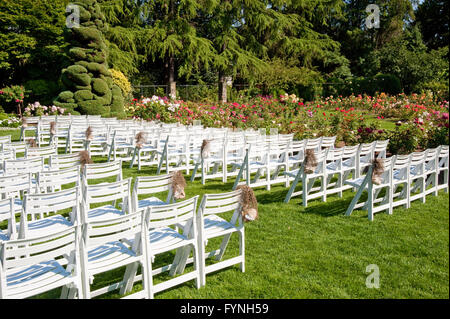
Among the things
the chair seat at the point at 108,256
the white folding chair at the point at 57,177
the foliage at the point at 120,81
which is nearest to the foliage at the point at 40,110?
the foliage at the point at 120,81

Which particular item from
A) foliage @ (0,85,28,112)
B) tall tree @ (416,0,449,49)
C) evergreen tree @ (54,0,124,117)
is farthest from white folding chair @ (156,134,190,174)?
tall tree @ (416,0,449,49)

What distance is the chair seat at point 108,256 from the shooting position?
337cm

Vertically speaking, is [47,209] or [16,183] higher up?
[16,183]

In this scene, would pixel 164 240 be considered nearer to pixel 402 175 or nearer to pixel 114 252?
pixel 114 252

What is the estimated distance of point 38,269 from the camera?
3307 mm

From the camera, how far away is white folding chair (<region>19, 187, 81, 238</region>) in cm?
397

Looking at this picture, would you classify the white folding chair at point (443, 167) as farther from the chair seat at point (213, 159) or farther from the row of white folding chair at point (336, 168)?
the chair seat at point (213, 159)

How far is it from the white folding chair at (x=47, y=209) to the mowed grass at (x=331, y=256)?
67 centimetres

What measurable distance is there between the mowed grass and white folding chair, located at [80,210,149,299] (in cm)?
30

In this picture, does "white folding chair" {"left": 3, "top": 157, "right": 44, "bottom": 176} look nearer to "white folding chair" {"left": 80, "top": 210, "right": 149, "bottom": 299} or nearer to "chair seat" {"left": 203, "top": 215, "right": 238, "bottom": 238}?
"white folding chair" {"left": 80, "top": 210, "right": 149, "bottom": 299}

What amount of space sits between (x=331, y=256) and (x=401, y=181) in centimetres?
239

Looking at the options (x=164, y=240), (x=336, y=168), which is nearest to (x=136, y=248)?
(x=164, y=240)
